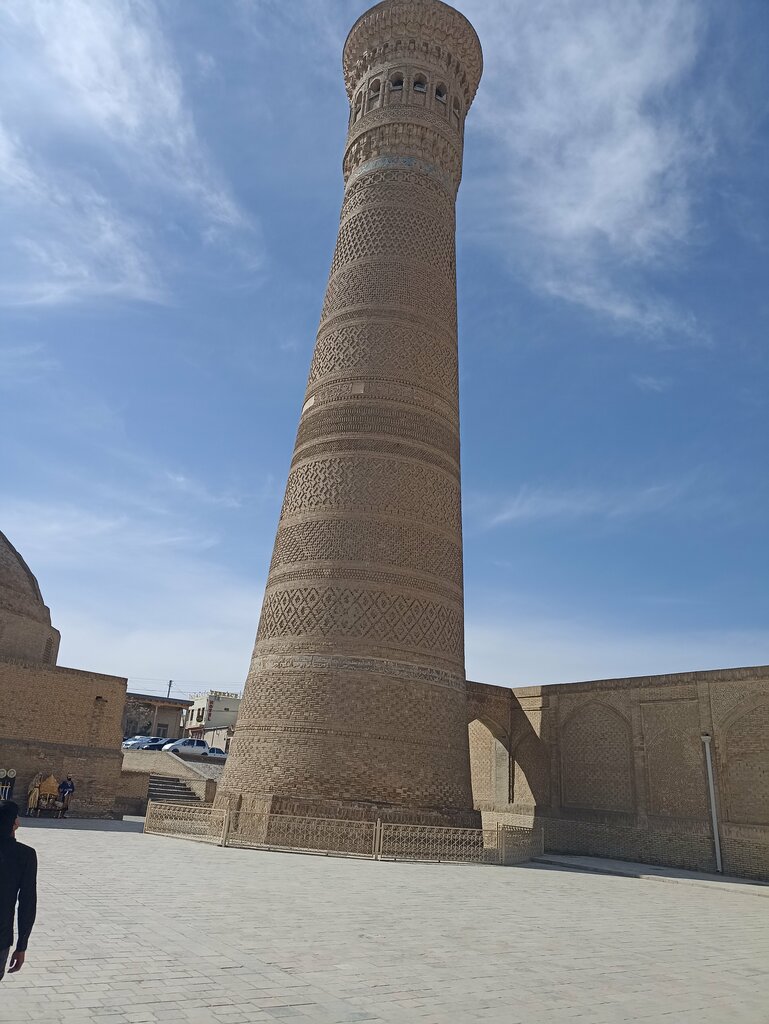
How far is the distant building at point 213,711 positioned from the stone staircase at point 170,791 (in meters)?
19.1

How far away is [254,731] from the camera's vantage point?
10.6 m

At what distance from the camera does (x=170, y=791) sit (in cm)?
1691

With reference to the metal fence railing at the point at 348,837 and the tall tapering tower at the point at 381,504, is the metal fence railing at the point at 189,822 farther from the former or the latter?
the tall tapering tower at the point at 381,504

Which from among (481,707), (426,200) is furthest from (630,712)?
(426,200)

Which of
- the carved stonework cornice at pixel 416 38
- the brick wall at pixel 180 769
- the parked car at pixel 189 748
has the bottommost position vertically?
the brick wall at pixel 180 769

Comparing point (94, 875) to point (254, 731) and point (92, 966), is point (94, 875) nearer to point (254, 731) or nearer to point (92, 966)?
point (92, 966)

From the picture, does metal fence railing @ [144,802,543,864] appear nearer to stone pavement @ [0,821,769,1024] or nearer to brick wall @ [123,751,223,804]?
stone pavement @ [0,821,769,1024]

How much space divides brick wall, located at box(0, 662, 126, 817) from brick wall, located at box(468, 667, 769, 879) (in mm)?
6998

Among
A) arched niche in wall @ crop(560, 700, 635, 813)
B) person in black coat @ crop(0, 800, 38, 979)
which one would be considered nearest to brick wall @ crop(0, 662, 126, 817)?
arched niche in wall @ crop(560, 700, 635, 813)

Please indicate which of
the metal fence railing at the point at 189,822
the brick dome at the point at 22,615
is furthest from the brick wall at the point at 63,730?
the metal fence railing at the point at 189,822

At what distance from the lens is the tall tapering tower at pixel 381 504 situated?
10242mm

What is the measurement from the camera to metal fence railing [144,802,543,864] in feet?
30.8

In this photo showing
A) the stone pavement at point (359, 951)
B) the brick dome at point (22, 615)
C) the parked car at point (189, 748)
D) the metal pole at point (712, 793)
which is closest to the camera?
the stone pavement at point (359, 951)

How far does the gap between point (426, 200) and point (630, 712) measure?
9711 millimetres
